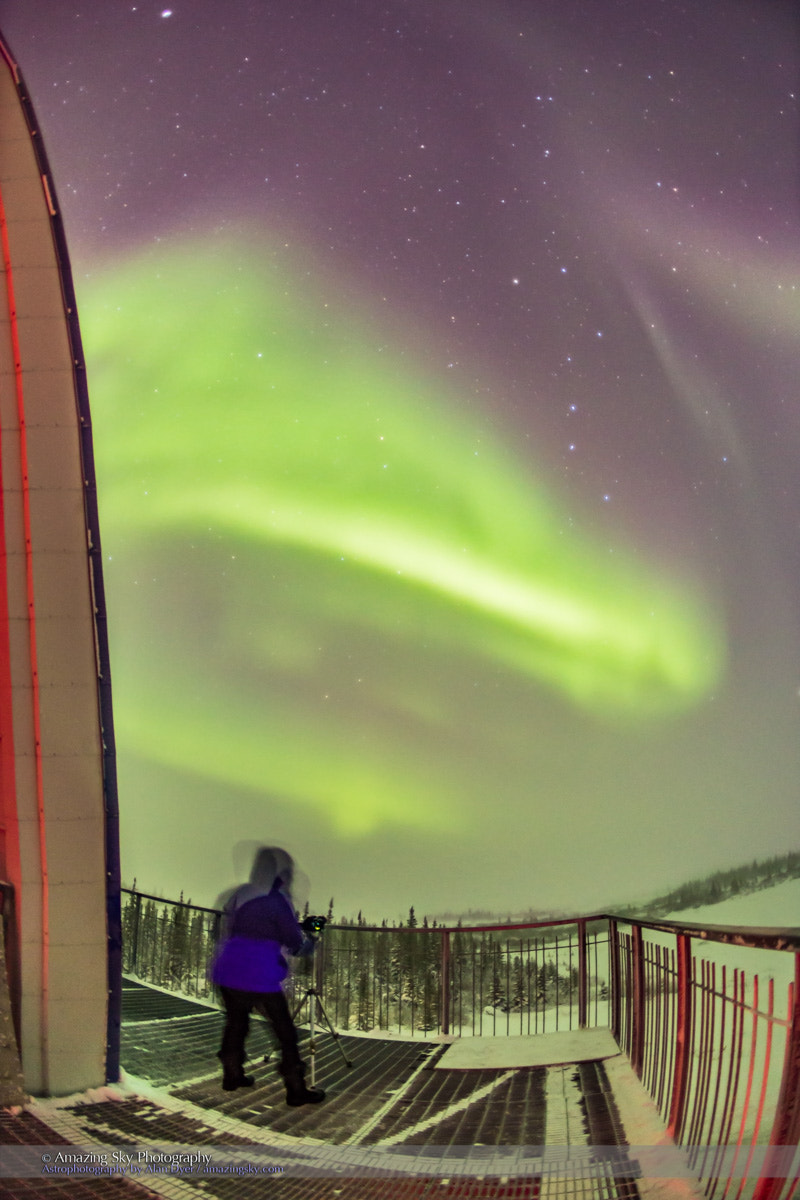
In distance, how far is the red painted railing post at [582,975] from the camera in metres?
6.12

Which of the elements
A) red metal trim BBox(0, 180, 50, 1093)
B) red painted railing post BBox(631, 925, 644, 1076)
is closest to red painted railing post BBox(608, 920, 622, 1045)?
red painted railing post BBox(631, 925, 644, 1076)

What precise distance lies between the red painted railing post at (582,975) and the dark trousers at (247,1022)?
3.45 metres

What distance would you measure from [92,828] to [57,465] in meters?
2.94

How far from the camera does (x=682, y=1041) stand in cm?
345

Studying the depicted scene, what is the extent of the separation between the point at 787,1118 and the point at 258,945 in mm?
2973

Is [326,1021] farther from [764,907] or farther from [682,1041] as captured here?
[764,907]

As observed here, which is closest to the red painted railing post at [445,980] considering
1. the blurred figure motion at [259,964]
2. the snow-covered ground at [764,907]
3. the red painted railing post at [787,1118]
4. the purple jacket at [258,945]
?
the blurred figure motion at [259,964]

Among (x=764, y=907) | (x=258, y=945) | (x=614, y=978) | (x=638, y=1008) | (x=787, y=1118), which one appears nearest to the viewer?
(x=787, y=1118)

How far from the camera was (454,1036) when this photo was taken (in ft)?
20.2

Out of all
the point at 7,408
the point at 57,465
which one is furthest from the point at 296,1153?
the point at 7,408

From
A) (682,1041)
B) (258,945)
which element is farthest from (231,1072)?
(682,1041)

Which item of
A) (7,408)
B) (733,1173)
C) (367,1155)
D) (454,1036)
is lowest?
(454,1036)

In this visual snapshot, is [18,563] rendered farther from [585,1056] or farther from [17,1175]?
[585,1056]

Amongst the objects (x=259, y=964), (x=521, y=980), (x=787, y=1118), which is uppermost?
(x=787, y=1118)
